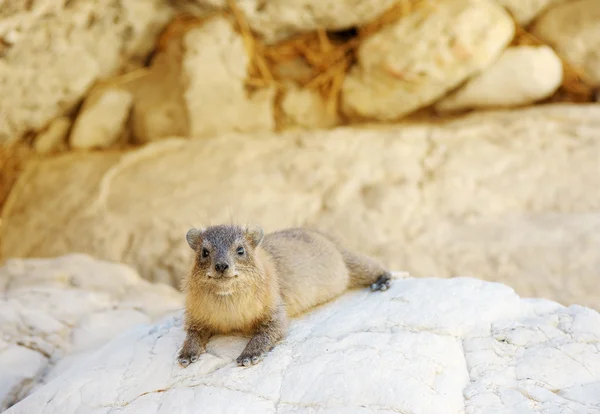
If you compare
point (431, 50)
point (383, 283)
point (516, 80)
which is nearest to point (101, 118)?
point (431, 50)

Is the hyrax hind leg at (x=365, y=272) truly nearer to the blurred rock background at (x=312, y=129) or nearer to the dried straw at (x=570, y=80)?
the blurred rock background at (x=312, y=129)

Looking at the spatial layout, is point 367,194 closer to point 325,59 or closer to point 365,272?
point 325,59

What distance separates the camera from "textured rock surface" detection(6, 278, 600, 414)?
3676 millimetres

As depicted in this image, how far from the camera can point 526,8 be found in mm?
8352

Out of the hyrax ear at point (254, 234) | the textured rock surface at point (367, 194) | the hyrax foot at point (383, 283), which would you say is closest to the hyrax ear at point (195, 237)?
the hyrax ear at point (254, 234)

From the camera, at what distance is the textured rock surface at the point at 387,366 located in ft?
12.1

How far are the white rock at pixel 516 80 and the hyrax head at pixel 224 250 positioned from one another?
15.9ft

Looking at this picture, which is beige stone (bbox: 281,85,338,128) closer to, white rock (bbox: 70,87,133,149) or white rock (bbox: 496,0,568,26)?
white rock (bbox: 70,87,133,149)

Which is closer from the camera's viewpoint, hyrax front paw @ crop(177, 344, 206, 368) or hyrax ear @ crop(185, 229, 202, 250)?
hyrax front paw @ crop(177, 344, 206, 368)

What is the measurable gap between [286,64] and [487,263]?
390cm

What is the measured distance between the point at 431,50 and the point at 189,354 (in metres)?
5.32

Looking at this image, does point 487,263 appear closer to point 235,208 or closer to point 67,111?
point 235,208

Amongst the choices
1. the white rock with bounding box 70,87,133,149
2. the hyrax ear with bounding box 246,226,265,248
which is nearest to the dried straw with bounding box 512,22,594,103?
the white rock with bounding box 70,87,133,149

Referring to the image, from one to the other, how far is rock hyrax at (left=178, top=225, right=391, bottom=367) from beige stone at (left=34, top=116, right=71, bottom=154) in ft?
15.3
